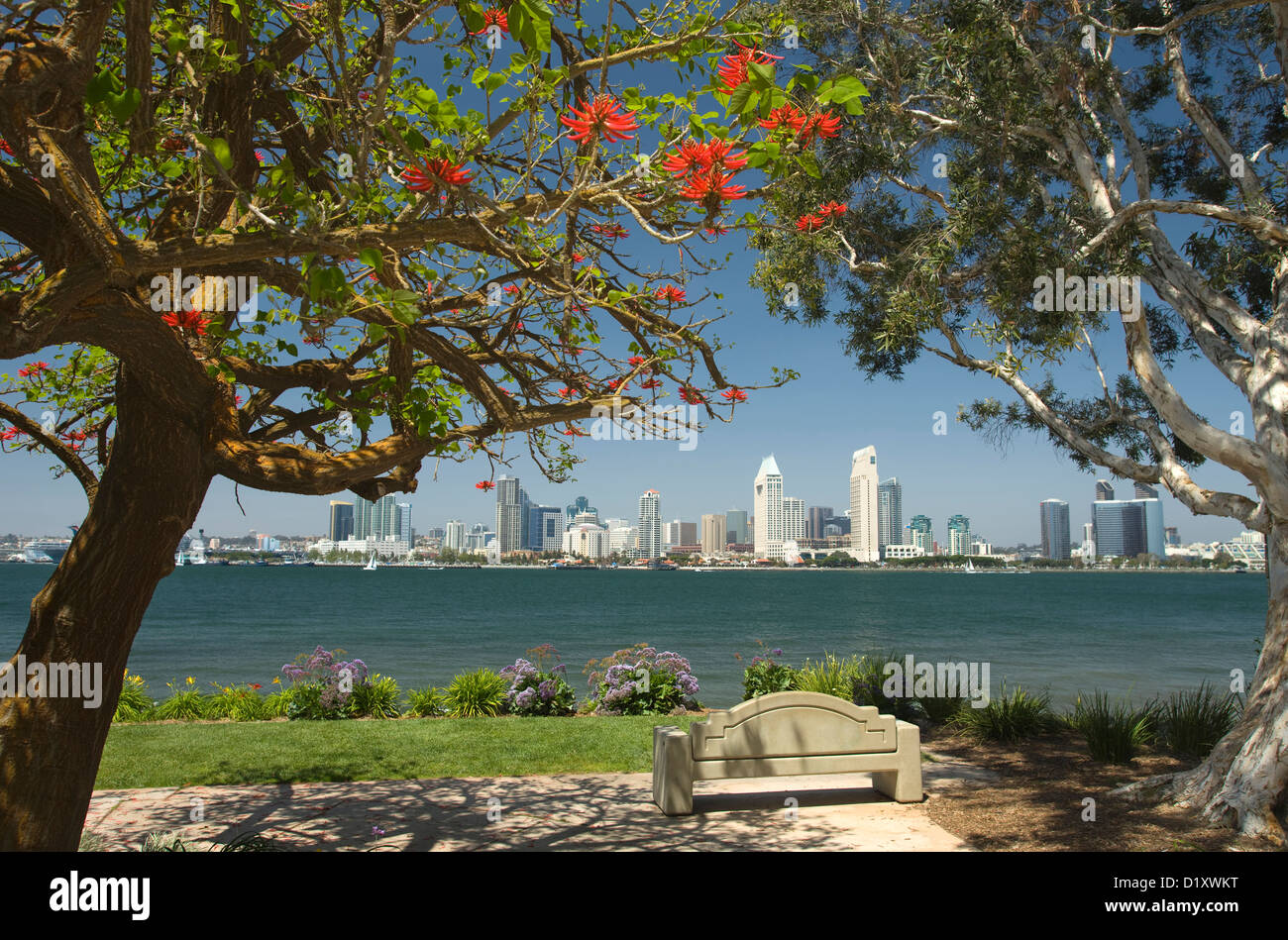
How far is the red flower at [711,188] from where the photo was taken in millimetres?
2971

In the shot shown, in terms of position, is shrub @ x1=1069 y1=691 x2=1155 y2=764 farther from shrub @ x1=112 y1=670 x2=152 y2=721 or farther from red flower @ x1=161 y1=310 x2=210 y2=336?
shrub @ x1=112 y1=670 x2=152 y2=721

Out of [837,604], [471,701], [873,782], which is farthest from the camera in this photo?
→ [837,604]

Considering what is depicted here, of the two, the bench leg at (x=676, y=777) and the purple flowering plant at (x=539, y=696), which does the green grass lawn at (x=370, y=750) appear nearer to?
the purple flowering plant at (x=539, y=696)

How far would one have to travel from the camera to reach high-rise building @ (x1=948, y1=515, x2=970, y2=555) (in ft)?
547

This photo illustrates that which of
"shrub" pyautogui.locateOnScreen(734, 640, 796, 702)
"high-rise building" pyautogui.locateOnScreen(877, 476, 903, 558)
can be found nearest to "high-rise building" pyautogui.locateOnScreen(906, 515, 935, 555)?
"high-rise building" pyautogui.locateOnScreen(877, 476, 903, 558)

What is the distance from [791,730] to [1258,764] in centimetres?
365

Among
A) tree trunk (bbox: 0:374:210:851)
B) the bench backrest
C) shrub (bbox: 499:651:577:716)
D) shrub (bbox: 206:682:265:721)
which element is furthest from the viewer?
shrub (bbox: 499:651:577:716)

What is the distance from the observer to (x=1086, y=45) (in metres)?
8.40

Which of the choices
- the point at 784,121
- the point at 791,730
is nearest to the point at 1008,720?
the point at 791,730

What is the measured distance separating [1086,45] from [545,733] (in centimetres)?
1005

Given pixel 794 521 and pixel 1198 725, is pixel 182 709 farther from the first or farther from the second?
pixel 794 521

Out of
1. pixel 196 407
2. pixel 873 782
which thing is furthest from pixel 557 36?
pixel 873 782

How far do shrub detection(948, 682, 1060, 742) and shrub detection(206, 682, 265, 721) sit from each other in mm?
9944
